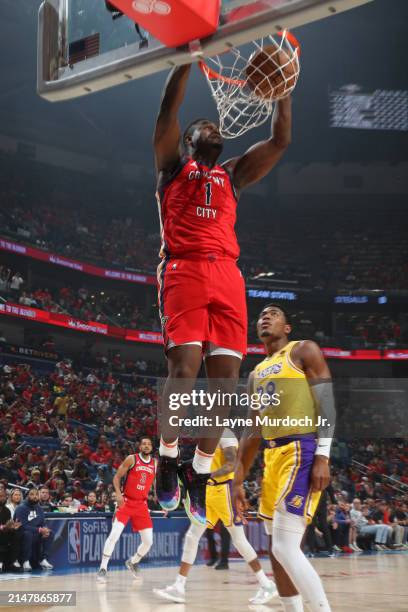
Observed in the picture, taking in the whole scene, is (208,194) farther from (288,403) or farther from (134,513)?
(134,513)

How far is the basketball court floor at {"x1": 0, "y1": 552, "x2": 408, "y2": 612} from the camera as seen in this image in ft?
23.9

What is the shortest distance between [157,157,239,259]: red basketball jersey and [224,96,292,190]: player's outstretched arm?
26 centimetres

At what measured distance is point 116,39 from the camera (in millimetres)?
3934

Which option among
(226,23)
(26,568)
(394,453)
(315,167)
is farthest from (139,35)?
(315,167)

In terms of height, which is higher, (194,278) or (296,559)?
(194,278)

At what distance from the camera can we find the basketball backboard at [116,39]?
136 inches

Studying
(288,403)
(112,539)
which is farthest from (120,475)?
(288,403)

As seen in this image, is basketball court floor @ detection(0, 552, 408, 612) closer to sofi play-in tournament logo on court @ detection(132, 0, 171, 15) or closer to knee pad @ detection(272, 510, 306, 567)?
knee pad @ detection(272, 510, 306, 567)

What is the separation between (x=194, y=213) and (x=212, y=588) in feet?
21.5

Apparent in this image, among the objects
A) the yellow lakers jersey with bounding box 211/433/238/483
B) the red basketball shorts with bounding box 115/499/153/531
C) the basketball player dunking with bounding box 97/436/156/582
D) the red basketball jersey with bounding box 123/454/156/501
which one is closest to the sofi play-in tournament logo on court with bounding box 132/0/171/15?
the yellow lakers jersey with bounding box 211/433/238/483

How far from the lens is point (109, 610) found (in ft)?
22.6

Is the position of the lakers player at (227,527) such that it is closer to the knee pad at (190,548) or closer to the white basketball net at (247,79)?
the knee pad at (190,548)

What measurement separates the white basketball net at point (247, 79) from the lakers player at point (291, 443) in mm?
1769

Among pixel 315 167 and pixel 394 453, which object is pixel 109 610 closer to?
pixel 394 453
